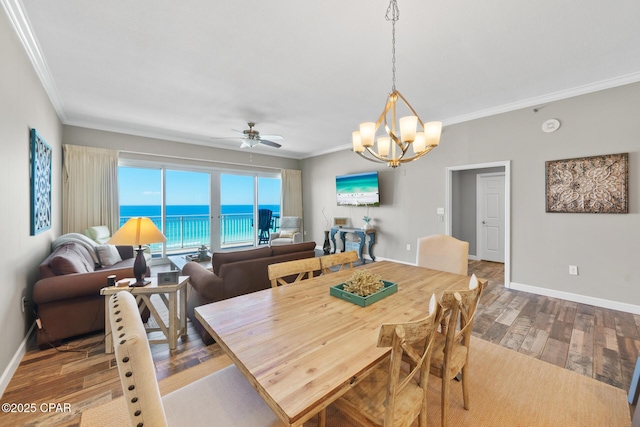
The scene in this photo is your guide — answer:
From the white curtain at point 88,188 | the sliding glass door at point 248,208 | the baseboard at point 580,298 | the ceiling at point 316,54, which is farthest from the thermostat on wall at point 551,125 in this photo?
→ the white curtain at point 88,188

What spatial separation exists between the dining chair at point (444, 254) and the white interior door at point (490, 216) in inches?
153

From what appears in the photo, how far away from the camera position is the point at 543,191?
11.3 feet

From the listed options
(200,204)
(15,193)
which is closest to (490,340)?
(15,193)

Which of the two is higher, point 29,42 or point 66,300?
point 29,42

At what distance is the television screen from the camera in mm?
5379

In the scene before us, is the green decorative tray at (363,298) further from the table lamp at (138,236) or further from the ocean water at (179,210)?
the ocean water at (179,210)

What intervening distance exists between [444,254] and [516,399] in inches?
44.3

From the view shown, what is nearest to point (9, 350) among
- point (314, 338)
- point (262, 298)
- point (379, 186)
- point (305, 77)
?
point (262, 298)

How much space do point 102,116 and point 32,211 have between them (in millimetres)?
2408

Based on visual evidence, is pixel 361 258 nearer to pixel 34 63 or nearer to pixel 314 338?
pixel 314 338

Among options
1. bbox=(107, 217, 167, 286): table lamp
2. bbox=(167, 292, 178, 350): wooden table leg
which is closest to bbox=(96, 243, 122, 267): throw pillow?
bbox=(107, 217, 167, 286): table lamp

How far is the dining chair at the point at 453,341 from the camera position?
4.08 ft

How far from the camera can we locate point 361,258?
18.5ft

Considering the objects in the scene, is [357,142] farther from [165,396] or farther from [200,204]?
[200,204]
